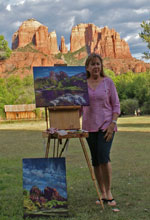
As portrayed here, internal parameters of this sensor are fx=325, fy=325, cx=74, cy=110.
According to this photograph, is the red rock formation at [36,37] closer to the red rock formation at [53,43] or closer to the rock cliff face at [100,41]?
the red rock formation at [53,43]

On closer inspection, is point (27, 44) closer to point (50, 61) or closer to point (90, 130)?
point (50, 61)

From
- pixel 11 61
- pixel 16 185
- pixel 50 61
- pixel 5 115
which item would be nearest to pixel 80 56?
pixel 50 61

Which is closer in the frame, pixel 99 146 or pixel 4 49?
pixel 99 146

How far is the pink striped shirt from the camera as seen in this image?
4734 mm

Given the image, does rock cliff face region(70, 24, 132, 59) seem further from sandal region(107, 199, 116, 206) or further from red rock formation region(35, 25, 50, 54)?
sandal region(107, 199, 116, 206)

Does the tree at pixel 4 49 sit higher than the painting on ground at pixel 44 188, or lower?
higher

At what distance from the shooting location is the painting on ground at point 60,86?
481 centimetres

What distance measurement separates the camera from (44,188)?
451 cm

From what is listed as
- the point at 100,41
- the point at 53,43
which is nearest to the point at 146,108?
the point at 100,41

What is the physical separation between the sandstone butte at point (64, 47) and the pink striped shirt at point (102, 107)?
412ft

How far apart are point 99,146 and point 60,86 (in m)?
1.08

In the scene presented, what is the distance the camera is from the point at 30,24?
18075 cm

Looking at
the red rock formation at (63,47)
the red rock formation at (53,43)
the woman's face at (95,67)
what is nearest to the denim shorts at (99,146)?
the woman's face at (95,67)

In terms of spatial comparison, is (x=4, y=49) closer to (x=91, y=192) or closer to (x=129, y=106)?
(x=129, y=106)
